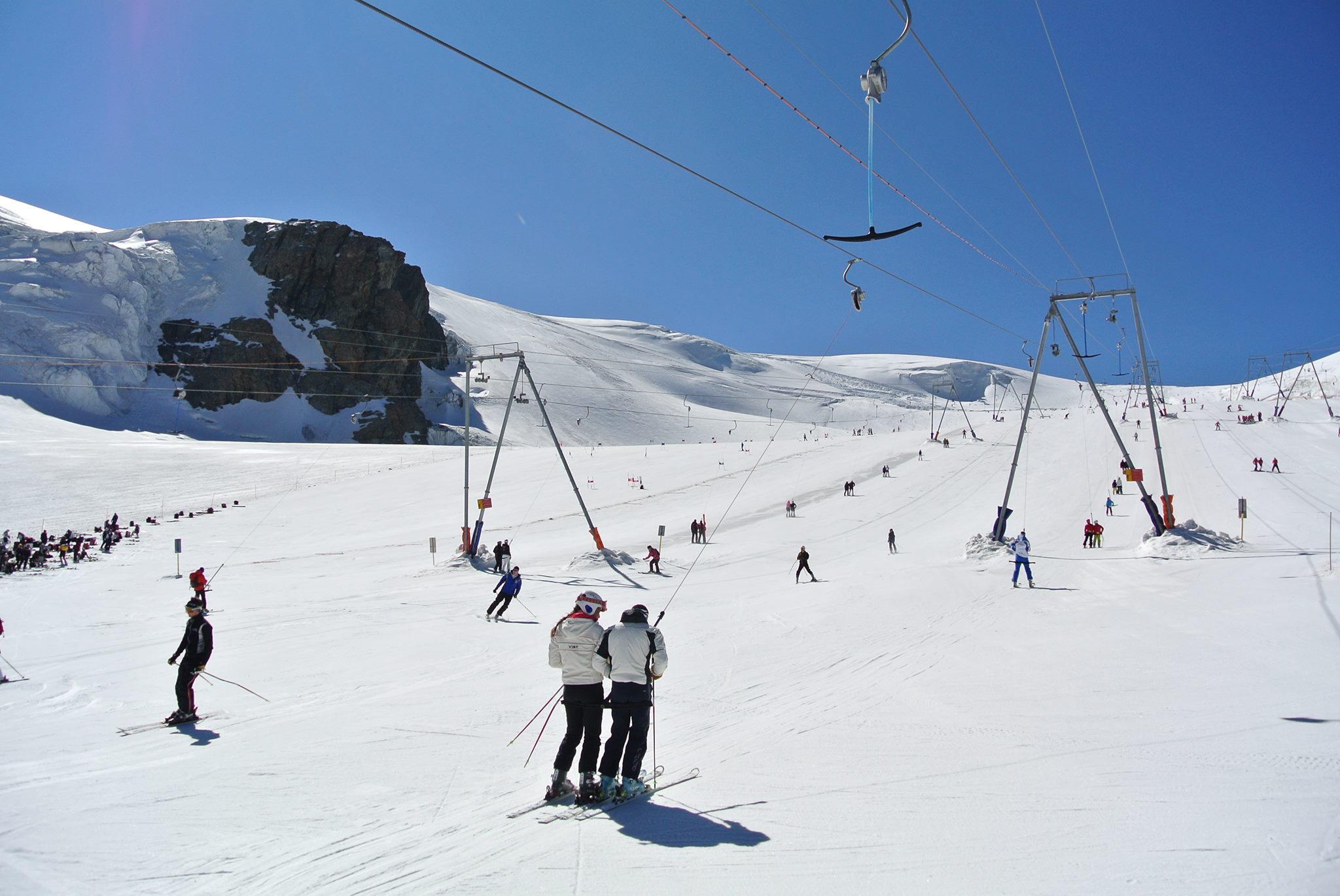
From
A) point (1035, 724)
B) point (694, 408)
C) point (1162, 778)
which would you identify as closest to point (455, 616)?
point (1035, 724)

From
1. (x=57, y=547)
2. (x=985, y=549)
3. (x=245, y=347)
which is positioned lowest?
(x=57, y=547)

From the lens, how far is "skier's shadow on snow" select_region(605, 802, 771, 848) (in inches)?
199

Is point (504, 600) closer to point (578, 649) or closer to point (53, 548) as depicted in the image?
point (578, 649)

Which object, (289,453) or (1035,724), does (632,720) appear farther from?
(289,453)

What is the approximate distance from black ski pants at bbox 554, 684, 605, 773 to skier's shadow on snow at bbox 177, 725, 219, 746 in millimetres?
4033

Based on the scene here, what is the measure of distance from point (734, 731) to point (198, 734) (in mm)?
5577

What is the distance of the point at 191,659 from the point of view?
837 cm

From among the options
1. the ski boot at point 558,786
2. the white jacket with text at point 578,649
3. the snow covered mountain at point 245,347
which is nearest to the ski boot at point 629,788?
the ski boot at point 558,786

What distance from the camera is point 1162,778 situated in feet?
19.2

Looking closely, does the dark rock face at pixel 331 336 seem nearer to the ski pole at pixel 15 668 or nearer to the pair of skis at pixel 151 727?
the ski pole at pixel 15 668

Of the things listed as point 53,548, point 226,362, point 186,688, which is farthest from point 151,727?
point 226,362

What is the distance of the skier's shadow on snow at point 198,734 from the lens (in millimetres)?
7512

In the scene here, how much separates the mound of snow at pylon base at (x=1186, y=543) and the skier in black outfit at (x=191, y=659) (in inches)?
1023

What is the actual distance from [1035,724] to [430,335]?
133 metres
